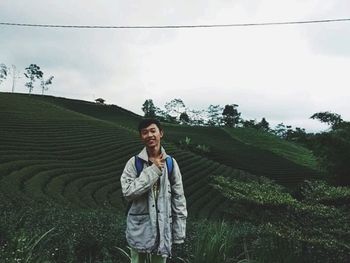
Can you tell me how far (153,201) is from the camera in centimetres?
324

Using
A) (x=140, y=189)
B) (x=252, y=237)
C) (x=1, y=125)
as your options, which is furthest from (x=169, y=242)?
(x=1, y=125)

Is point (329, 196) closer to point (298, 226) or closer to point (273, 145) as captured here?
point (298, 226)

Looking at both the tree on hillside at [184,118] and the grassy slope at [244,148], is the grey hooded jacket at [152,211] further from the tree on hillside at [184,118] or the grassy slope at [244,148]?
the tree on hillside at [184,118]

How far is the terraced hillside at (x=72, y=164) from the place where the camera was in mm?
13203

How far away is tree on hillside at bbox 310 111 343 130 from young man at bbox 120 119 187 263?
11132 millimetres

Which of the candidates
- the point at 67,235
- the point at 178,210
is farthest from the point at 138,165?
the point at 67,235

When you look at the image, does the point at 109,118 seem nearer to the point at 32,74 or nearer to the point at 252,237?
the point at 32,74

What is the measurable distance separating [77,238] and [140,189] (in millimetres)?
2185

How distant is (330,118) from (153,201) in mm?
11763

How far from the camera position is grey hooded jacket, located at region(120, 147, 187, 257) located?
3170mm

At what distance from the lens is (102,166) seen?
741 inches

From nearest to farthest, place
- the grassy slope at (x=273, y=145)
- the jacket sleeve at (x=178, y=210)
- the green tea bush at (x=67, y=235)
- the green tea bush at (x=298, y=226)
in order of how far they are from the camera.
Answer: the jacket sleeve at (x=178, y=210), the green tea bush at (x=67, y=235), the green tea bush at (x=298, y=226), the grassy slope at (x=273, y=145)

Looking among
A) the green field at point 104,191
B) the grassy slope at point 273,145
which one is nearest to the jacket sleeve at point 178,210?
the green field at point 104,191

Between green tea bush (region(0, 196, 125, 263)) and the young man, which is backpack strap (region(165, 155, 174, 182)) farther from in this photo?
green tea bush (region(0, 196, 125, 263))
